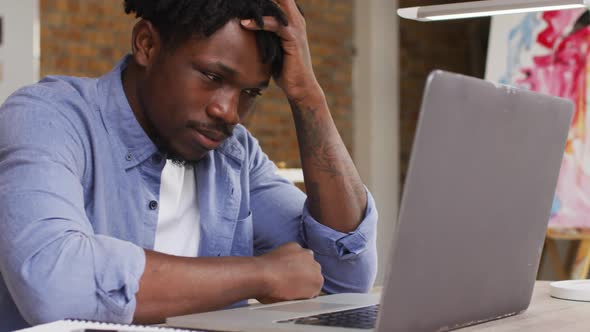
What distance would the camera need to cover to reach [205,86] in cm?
129

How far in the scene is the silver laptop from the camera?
827mm

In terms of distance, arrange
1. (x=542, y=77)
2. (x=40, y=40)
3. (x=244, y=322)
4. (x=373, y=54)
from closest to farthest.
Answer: (x=244, y=322)
(x=542, y=77)
(x=40, y=40)
(x=373, y=54)

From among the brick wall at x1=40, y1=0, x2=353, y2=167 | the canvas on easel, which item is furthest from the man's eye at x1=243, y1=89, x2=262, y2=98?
the brick wall at x1=40, y1=0, x2=353, y2=167

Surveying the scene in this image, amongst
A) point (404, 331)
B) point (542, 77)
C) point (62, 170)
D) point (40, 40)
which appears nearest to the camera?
point (404, 331)

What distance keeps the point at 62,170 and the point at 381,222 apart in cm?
455

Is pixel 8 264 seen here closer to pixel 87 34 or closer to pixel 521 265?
pixel 521 265

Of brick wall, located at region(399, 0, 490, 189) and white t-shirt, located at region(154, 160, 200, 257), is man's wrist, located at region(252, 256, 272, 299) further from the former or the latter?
brick wall, located at region(399, 0, 490, 189)

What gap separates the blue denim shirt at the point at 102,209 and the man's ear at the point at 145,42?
0.05m

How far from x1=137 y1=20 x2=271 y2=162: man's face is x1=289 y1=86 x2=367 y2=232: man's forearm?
17 cm

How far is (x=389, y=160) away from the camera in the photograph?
5.64 m

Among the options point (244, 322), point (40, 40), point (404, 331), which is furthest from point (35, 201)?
point (40, 40)

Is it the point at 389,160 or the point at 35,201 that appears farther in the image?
the point at 389,160

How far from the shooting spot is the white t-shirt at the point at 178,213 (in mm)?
1435

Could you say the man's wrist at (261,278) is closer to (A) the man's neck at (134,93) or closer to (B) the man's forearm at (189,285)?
(B) the man's forearm at (189,285)
